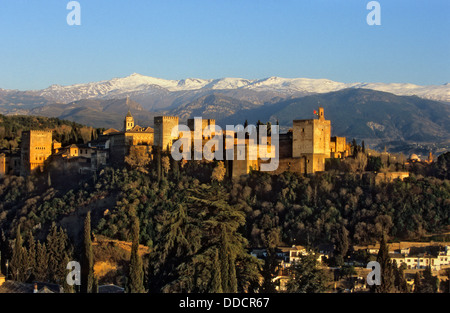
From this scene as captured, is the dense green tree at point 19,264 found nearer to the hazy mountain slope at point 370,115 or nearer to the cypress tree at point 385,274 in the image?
the cypress tree at point 385,274

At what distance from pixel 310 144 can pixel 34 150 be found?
71.3ft

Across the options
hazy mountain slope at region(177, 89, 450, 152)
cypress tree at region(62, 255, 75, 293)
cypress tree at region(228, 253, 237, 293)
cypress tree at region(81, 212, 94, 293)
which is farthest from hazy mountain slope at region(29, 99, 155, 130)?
cypress tree at region(228, 253, 237, 293)

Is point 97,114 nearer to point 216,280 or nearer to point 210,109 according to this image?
point 210,109

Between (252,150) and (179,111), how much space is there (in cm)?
14673

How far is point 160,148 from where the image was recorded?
49.7 meters

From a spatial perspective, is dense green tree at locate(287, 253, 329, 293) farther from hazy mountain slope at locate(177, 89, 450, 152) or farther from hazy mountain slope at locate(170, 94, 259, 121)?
hazy mountain slope at locate(170, 94, 259, 121)

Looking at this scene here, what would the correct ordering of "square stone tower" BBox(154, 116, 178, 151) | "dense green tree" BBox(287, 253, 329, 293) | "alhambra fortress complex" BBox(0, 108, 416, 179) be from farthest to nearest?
1. "square stone tower" BBox(154, 116, 178, 151)
2. "alhambra fortress complex" BBox(0, 108, 416, 179)
3. "dense green tree" BBox(287, 253, 329, 293)

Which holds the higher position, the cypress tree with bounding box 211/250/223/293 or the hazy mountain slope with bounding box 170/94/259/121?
the hazy mountain slope with bounding box 170/94/259/121

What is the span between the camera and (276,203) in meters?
45.0

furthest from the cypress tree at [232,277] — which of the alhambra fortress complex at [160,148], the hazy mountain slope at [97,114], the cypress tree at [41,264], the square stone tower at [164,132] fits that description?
the hazy mountain slope at [97,114]

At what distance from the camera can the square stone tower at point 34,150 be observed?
5400cm

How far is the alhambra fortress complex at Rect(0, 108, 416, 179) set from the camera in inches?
1797

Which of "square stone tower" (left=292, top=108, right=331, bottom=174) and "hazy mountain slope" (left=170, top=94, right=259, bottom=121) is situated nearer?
"square stone tower" (left=292, top=108, right=331, bottom=174)
